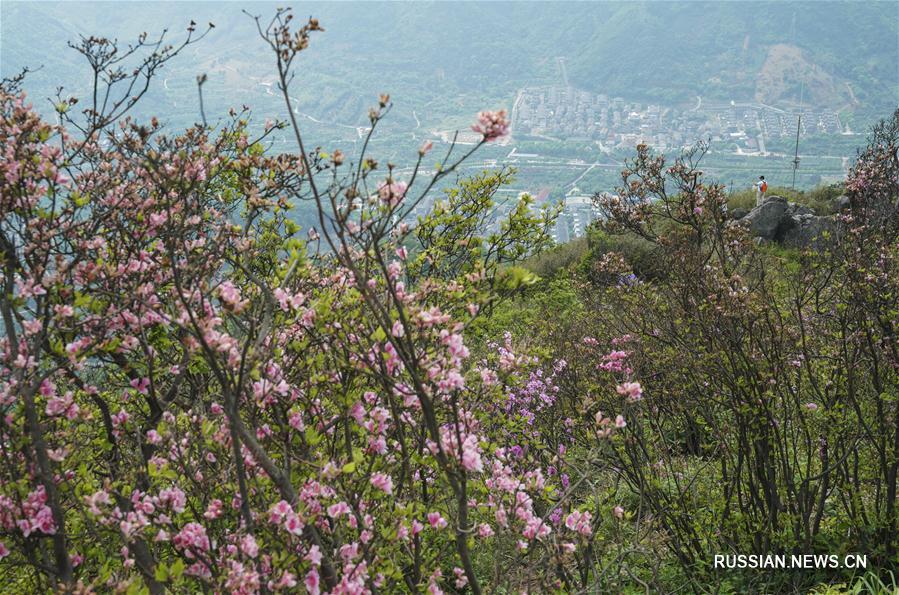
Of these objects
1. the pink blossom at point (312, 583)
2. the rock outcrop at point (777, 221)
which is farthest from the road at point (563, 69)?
the pink blossom at point (312, 583)

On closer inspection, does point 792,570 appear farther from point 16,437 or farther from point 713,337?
point 16,437

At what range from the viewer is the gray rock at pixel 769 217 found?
712 inches

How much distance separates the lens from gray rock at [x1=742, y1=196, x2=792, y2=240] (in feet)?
59.4

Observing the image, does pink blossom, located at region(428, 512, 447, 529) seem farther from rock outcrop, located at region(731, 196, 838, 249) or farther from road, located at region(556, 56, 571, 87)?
road, located at region(556, 56, 571, 87)

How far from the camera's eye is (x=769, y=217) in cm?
1817

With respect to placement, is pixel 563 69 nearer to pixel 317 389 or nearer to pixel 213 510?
pixel 317 389

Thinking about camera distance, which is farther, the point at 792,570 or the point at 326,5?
the point at 326,5

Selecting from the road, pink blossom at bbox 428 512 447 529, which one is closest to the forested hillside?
pink blossom at bbox 428 512 447 529

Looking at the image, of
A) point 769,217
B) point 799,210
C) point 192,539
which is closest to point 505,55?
point 799,210

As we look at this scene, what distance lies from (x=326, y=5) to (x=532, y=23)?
67.2 m

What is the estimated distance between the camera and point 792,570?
492 cm

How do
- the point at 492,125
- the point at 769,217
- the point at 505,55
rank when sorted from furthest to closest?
the point at 505,55
the point at 769,217
the point at 492,125

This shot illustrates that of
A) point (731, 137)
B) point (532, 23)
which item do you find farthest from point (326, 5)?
point (731, 137)

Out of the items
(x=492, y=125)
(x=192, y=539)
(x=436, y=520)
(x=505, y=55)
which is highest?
(x=505, y=55)
